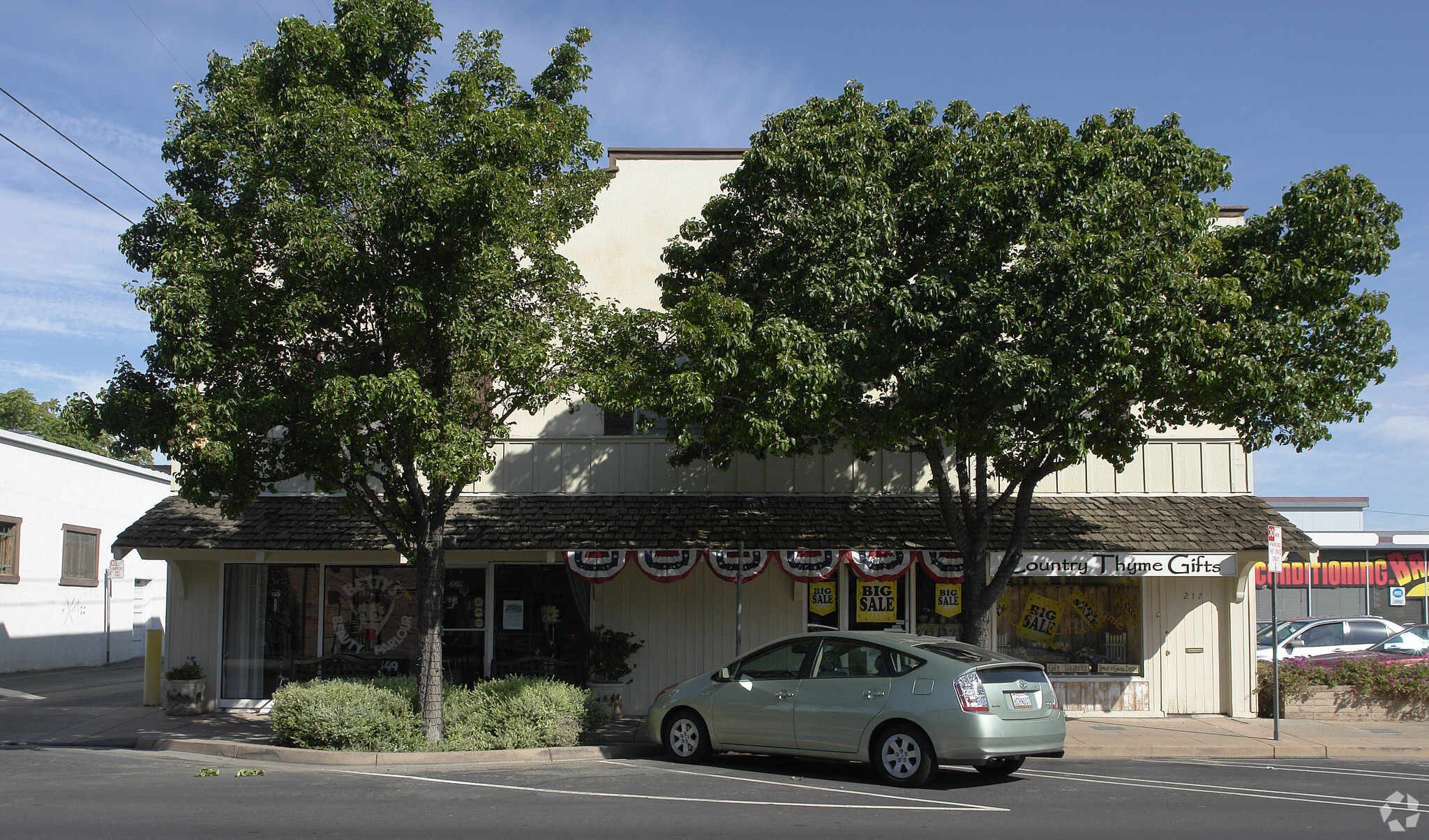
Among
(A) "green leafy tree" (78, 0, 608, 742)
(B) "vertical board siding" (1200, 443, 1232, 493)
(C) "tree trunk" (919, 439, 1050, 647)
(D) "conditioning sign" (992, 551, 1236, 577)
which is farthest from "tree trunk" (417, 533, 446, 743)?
(B) "vertical board siding" (1200, 443, 1232, 493)

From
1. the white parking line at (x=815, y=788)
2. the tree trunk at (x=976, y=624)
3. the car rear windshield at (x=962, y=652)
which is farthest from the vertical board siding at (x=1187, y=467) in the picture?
the white parking line at (x=815, y=788)

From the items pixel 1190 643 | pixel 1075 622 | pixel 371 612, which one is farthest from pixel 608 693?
pixel 1190 643

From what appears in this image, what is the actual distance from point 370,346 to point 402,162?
2.07 meters

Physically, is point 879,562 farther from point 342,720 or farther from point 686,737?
point 342,720

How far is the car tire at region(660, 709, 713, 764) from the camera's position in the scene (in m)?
10.8

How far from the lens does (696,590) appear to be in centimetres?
1509

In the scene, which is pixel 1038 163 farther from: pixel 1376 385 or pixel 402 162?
pixel 402 162

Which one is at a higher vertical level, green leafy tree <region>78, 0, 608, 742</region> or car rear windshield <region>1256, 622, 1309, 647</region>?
green leafy tree <region>78, 0, 608, 742</region>

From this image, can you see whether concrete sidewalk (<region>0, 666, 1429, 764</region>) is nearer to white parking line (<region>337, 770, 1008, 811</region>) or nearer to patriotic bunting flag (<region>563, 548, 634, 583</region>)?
white parking line (<region>337, 770, 1008, 811</region>)

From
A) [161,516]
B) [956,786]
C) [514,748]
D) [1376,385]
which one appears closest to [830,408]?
[956,786]

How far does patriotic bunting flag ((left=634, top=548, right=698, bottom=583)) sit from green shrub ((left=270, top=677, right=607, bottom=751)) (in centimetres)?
224

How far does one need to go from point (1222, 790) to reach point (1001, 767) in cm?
201

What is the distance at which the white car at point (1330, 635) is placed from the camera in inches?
800

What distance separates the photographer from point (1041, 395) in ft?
36.7
